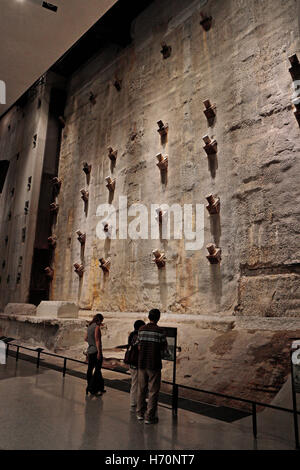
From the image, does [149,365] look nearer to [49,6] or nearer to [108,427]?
[108,427]

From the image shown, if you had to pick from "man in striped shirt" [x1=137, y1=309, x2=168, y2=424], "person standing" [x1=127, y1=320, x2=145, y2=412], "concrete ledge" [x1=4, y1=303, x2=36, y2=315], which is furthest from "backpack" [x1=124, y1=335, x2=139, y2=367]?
"concrete ledge" [x1=4, y1=303, x2=36, y2=315]

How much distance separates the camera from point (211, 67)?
9.99 meters

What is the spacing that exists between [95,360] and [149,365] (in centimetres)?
152

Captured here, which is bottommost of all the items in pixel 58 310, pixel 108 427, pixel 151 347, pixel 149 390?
pixel 108 427

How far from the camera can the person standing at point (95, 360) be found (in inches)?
214

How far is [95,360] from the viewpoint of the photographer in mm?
5543

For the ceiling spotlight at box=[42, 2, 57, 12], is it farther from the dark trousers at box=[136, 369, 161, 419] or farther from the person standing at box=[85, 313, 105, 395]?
the dark trousers at box=[136, 369, 161, 419]

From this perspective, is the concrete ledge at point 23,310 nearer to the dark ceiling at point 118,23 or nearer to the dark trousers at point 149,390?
the dark trousers at point 149,390

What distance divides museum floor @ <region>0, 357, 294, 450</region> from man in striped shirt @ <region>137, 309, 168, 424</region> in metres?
0.22

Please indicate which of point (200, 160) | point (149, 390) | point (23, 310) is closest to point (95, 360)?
point (149, 390)

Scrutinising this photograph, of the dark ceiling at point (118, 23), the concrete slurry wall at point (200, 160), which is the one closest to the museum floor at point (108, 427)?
the concrete slurry wall at point (200, 160)

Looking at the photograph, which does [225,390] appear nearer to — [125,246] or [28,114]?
[125,246]

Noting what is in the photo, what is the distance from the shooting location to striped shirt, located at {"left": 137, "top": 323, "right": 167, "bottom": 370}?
4.34m

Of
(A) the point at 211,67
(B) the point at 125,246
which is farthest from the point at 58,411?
(A) the point at 211,67
